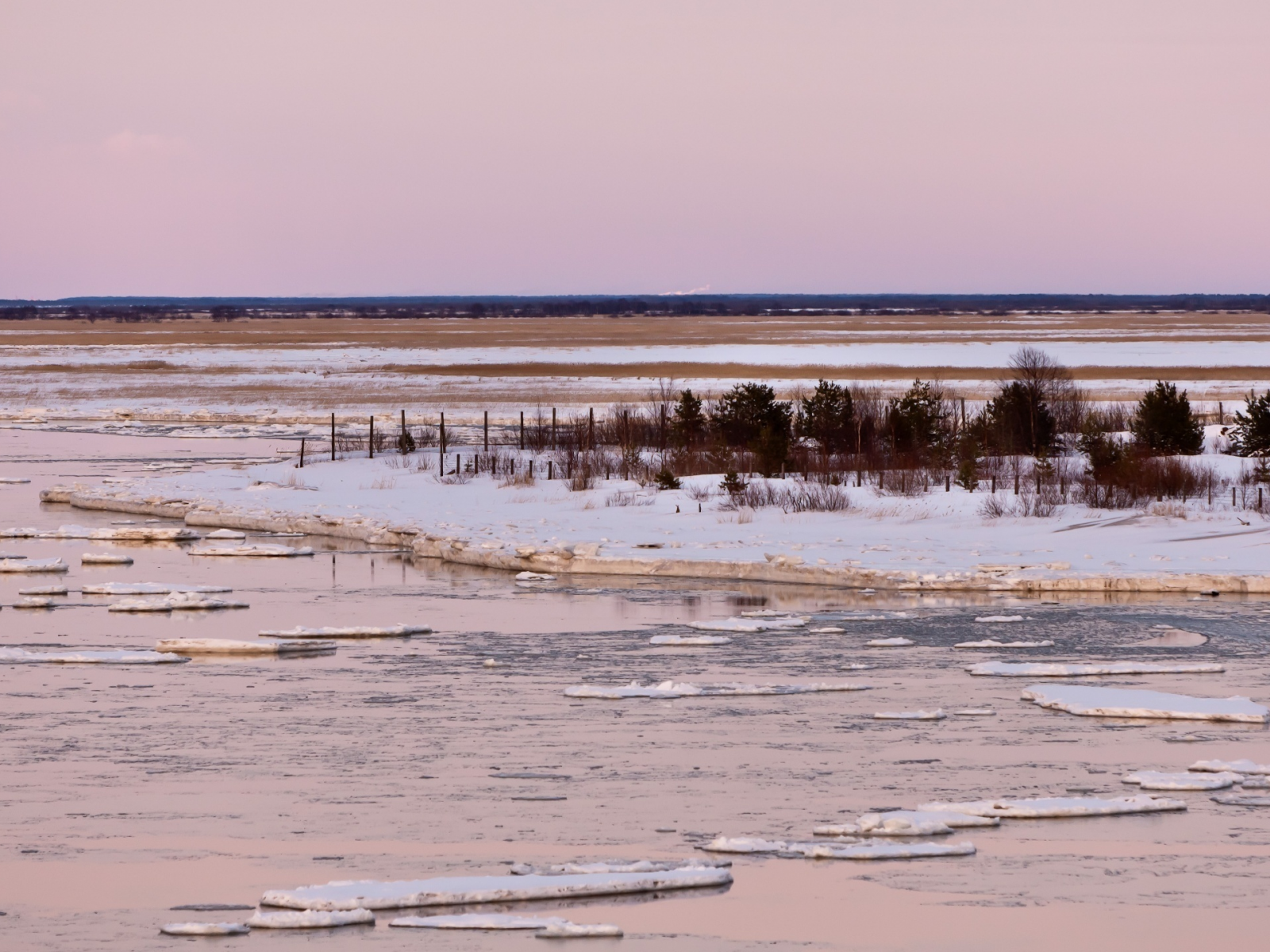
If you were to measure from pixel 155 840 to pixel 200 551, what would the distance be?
14.5 m

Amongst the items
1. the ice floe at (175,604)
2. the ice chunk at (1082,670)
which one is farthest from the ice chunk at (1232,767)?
the ice floe at (175,604)

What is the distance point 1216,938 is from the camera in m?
8.26

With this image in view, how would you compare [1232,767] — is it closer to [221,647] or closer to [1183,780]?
[1183,780]

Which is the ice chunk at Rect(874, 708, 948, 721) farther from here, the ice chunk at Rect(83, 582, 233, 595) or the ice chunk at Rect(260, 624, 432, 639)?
the ice chunk at Rect(83, 582, 233, 595)

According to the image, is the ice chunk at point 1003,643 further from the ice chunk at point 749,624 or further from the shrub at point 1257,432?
the shrub at point 1257,432

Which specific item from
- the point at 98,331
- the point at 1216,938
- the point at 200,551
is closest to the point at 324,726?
the point at 1216,938

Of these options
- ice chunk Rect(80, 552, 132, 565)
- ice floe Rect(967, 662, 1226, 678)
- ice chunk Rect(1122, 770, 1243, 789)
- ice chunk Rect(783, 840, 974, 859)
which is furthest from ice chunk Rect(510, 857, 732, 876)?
ice chunk Rect(80, 552, 132, 565)

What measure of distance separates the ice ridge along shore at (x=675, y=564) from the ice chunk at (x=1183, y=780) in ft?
30.3

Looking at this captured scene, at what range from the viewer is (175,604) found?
18.9 metres

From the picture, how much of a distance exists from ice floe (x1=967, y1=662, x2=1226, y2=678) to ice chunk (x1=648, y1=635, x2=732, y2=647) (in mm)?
2759

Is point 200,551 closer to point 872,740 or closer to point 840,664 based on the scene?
point 840,664

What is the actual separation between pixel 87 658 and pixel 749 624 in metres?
6.67

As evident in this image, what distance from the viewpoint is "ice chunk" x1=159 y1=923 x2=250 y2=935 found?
8.30 meters

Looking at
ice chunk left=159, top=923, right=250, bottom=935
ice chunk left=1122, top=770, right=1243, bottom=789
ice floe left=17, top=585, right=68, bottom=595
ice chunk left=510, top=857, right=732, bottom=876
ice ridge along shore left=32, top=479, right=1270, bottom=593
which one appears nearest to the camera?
ice chunk left=159, top=923, right=250, bottom=935
